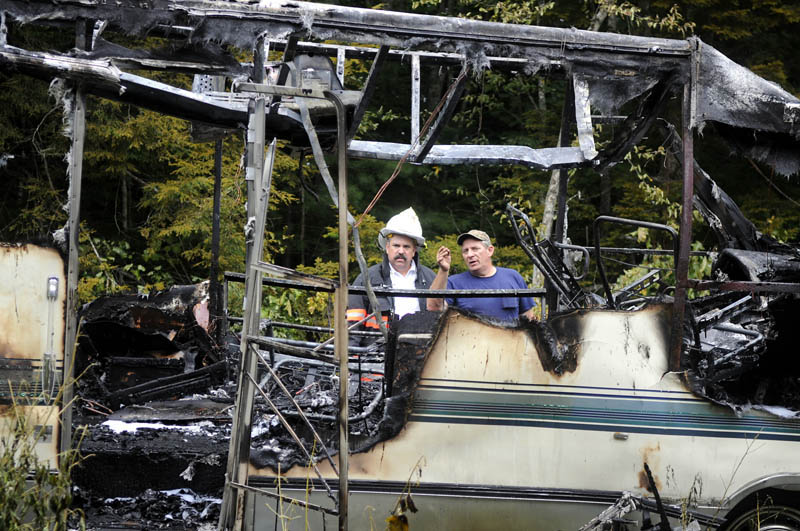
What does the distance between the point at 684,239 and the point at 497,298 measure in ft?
5.84

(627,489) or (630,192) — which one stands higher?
(630,192)

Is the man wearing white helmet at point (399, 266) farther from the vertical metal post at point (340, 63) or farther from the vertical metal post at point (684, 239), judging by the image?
the vertical metal post at point (684, 239)

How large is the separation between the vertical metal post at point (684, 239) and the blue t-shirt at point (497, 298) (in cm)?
161

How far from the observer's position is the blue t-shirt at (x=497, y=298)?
19.5 feet

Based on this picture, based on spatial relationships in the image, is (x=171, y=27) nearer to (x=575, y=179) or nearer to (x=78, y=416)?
(x=78, y=416)

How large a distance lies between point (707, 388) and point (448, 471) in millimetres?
1567

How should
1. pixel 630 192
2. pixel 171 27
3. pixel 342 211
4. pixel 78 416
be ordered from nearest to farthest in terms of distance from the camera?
pixel 342 211 < pixel 171 27 < pixel 78 416 < pixel 630 192

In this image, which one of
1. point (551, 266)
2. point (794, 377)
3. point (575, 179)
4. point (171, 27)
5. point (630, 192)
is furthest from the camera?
point (575, 179)

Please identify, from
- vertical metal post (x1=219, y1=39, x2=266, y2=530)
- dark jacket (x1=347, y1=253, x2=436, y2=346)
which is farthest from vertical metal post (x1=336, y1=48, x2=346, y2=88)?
vertical metal post (x1=219, y1=39, x2=266, y2=530)

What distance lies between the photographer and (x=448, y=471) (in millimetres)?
4547

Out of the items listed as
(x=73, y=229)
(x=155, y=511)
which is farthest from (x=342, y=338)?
(x=155, y=511)

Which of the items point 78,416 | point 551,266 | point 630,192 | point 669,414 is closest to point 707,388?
point 669,414

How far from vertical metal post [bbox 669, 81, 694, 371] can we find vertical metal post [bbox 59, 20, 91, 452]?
3229 mm

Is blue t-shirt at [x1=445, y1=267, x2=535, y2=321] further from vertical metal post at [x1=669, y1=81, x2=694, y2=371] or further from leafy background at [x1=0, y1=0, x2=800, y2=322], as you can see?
leafy background at [x1=0, y1=0, x2=800, y2=322]
